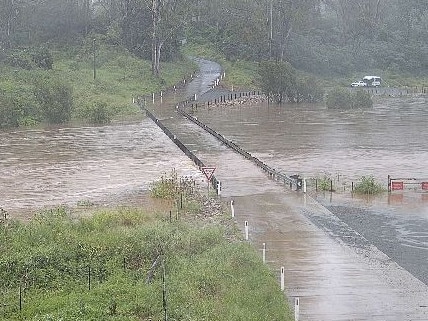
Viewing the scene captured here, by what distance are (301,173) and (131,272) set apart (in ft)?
55.6

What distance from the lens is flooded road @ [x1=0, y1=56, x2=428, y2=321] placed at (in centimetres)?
1578

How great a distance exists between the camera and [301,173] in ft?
103

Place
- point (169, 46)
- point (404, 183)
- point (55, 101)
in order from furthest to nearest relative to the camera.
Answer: point (169, 46), point (55, 101), point (404, 183)

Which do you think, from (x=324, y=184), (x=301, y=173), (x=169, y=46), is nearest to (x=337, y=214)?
(x=324, y=184)

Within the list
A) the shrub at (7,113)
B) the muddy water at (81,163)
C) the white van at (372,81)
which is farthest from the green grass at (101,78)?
the white van at (372,81)

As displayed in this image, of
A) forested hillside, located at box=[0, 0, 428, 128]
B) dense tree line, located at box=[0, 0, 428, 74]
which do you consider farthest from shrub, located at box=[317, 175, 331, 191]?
dense tree line, located at box=[0, 0, 428, 74]

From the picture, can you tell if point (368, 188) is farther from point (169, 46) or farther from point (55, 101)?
point (169, 46)

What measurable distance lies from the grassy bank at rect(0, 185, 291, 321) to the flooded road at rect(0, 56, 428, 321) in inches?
48.4

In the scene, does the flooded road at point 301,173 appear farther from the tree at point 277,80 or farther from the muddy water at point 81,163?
the tree at point 277,80

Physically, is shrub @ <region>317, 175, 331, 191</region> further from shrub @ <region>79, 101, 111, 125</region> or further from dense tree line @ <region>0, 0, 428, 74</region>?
dense tree line @ <region>0, 0, 428, 74</region>

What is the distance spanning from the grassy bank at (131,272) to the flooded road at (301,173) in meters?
1.23

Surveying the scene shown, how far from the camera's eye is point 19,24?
249 feet

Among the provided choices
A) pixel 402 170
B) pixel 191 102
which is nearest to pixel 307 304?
pixel 402 170

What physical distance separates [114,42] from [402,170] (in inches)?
Result: 2064
